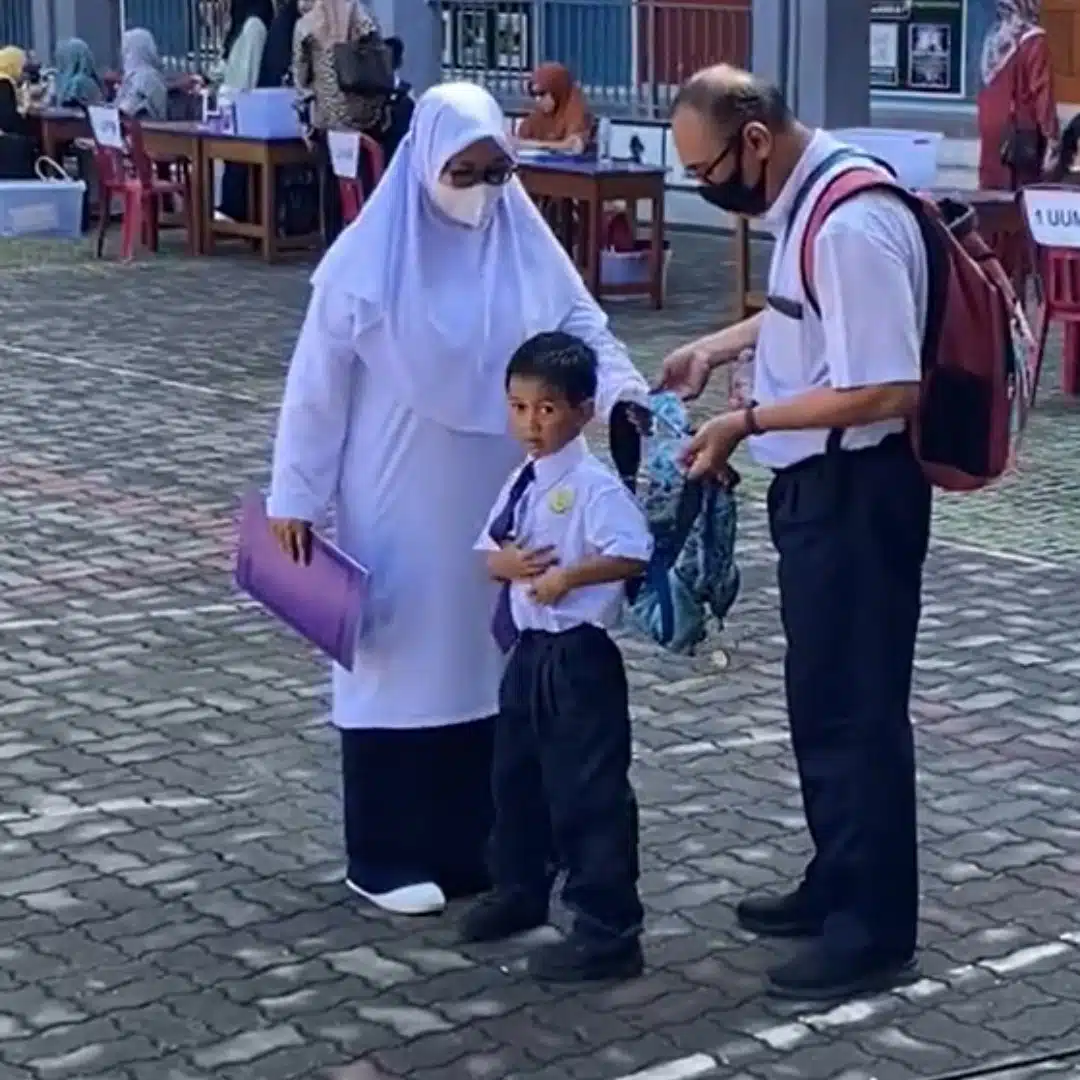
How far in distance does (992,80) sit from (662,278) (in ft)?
7.84

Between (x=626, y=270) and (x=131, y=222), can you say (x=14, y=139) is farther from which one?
(x=626, y=270)

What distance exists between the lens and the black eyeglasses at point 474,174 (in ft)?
17.8

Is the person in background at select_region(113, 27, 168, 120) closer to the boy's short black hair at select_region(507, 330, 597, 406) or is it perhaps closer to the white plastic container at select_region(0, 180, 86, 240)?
the white plastic container at select_region(0, 180, 86, 240)

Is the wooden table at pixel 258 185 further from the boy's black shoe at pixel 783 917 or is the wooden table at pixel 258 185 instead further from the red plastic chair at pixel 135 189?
the boy's black shoe at pixel 783 917

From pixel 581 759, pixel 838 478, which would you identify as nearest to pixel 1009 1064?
pixel 581 759

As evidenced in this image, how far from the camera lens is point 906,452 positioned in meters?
5.09

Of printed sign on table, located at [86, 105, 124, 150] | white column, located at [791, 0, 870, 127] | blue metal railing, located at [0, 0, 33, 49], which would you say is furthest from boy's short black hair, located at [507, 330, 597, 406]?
blue metal railing, located at [0, 0, 33, 49]

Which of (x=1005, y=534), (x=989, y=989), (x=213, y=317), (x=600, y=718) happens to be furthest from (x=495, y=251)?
(x=213, y=317)

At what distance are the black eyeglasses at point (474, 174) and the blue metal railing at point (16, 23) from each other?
2059 cm

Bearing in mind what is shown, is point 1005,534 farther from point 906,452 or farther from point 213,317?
point 213,317

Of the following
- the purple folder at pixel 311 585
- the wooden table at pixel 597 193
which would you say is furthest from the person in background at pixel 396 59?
the purple folder at pixel 311 585

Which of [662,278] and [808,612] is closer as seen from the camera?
[808,612]

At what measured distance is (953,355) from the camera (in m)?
5.01

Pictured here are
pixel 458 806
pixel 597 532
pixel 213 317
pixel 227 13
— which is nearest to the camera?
pixel 597 532
